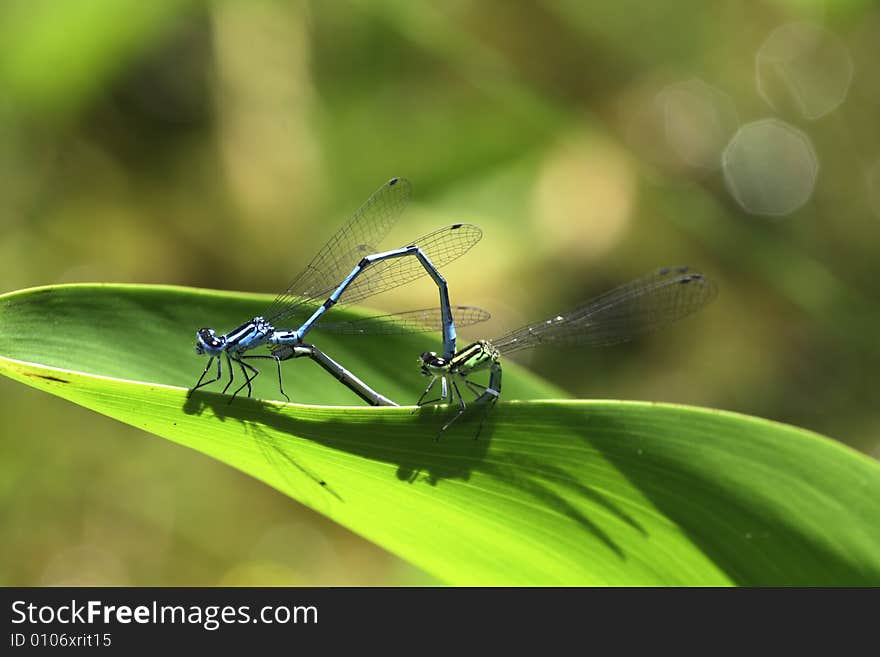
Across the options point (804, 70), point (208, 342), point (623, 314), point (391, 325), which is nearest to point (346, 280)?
point (391, 325)

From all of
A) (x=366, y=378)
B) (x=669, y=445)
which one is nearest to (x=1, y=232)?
(x=366, y=378)

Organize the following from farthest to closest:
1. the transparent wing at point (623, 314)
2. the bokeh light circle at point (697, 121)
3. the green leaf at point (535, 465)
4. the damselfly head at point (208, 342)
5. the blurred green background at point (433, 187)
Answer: the bokeh light circle at point (697, 121), the blurred green background at point (433, 187), the transparent wing at point (623, 314), the damselfly head at point (208, 342), the green leaf at point (535, 465)

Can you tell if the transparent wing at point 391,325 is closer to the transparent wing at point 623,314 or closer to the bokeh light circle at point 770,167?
the transparent wing at point 623,314

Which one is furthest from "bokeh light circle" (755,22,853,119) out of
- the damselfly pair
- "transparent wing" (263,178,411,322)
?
"transparent wing" (263,178,411,322)

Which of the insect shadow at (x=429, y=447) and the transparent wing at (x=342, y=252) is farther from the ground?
the transparent wing at (x=342, y=252)

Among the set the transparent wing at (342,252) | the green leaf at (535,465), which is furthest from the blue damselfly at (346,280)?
the green leaf at (535,465)

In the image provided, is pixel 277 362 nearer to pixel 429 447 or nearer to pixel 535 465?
pixel 429 447
